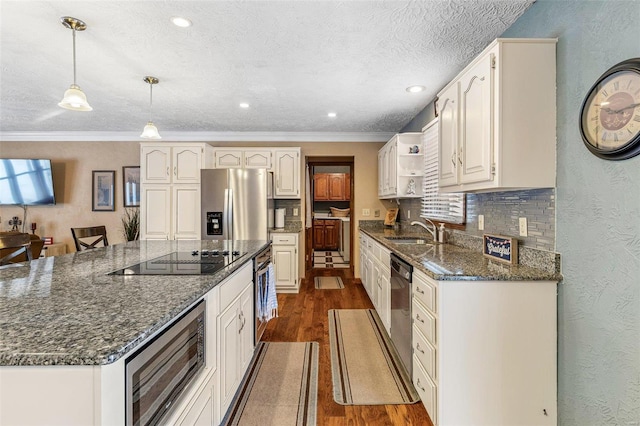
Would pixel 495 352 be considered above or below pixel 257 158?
below

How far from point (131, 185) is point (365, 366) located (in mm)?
4597

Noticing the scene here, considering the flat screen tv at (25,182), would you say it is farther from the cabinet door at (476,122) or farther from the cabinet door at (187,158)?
the cabinet door at (476,122)

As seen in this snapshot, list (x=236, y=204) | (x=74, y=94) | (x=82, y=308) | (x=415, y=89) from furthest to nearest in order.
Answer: (x=236, y=204) < (x=415, y=89) < (x=74, y=94) < (x=82, y=308)

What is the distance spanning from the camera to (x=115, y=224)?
4.96 m

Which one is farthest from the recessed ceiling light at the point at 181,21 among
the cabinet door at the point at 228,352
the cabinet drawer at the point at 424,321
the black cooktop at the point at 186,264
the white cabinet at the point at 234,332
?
the cabinet drawer at the point at 424,321

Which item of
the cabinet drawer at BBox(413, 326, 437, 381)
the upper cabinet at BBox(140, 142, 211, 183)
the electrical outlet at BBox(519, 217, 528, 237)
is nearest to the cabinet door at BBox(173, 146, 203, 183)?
the upper cabinet at BBox(140, 142, 211, 183)

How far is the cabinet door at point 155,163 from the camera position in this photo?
14.2 ft

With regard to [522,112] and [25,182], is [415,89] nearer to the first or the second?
[522,112]

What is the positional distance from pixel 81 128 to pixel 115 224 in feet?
5.09

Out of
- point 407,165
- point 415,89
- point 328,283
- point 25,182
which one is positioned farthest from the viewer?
point 328,283

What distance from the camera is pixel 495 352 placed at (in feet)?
5.12

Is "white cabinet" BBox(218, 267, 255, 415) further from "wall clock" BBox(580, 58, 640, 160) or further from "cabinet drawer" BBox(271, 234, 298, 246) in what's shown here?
"cabinet drawer" BBox(271, 234, 298, 246)

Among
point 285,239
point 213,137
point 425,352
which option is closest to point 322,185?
point 213,137

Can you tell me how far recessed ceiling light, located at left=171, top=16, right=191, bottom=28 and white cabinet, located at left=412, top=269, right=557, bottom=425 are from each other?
2161mm
